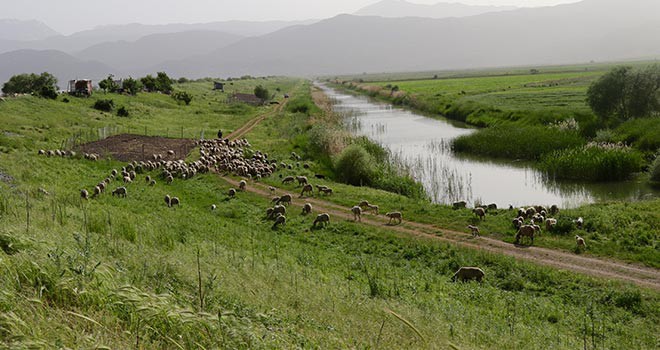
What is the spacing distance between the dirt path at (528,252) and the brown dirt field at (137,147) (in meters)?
18.8

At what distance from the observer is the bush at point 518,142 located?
1806 inches

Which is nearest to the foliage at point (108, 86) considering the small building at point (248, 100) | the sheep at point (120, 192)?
the small building at point (248, 100)

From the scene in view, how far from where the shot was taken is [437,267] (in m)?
19.6

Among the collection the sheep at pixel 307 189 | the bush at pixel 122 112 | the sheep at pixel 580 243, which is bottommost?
the sheep at pixel 580 243

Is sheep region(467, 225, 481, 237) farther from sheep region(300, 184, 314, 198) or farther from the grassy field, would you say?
sheep region(300, 184, 314, 198)

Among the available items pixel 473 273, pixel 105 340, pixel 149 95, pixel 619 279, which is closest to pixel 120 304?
pixel 105 340

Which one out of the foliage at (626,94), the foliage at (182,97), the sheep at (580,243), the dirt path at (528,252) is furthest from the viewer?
the foliage at (182,97)

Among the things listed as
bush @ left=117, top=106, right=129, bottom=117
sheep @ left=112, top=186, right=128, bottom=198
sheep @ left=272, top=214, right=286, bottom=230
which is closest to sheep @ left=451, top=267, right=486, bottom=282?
sheep @ left=272, top=214, right=286, bottom=230

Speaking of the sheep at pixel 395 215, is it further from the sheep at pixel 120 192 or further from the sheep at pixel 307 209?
the sheep at pixel 120 192

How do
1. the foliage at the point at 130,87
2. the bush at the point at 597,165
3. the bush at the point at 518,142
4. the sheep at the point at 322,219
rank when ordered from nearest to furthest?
1. the sheep at the point at 322,219
2. the bush at the point at 597,165
3. the bush at the point at 518,142
4. the foliage at the point at 130,87

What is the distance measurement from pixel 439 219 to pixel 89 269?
19.9m

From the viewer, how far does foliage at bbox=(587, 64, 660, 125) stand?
163 feet

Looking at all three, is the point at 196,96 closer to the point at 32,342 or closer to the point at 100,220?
the point at 100,220

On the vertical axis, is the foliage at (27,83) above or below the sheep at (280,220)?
above
